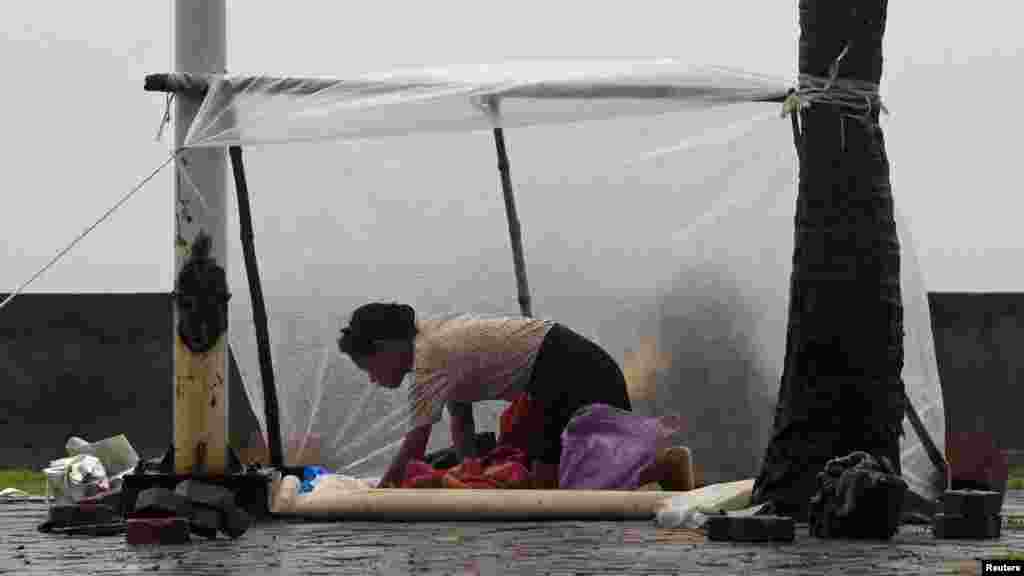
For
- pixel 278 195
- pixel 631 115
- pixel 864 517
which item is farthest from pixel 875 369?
pixel 278 195

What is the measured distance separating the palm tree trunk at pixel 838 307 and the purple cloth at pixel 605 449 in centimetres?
86

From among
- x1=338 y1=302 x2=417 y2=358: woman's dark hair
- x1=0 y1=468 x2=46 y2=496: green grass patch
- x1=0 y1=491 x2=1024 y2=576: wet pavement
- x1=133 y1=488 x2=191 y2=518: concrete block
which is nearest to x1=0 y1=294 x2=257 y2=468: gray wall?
x1=0 y1=468 x2=46 y2=496: green grass patch

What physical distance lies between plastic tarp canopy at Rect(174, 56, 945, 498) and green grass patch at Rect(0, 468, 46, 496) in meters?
2.81

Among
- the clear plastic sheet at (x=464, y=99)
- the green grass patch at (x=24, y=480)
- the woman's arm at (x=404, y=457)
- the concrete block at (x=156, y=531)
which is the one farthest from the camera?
the green grass patch at (x=24, y=480)

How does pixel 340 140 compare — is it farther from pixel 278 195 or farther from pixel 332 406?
pixel 332 406

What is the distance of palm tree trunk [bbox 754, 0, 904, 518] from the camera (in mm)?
9383

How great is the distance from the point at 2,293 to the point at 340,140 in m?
6.92

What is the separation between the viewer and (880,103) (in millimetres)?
9688

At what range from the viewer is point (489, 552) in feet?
26.2

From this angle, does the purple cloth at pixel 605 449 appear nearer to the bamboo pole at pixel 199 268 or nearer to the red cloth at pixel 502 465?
the red cloth at pixel 502 465

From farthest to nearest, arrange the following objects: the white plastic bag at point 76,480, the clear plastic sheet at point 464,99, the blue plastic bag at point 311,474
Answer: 1. the white plastic bag at point 76,480
2. the blue plastic bag at point 311,474
3. the clear plastic sheet at point 464,99

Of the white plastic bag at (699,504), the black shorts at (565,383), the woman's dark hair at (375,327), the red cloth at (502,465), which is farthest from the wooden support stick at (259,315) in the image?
the white plastic bag at (699,504)

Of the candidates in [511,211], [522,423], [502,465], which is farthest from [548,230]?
[502,465]

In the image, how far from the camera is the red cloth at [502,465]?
1023cm
